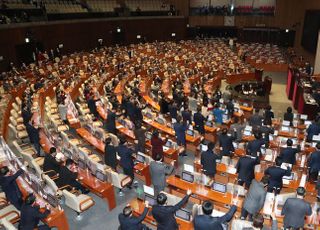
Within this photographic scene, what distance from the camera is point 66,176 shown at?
9.41 m

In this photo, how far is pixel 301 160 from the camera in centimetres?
1082

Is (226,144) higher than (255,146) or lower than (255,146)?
lower

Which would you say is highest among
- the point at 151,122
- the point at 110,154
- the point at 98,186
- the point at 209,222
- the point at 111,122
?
the point at 209,222

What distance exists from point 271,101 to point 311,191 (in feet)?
42.3

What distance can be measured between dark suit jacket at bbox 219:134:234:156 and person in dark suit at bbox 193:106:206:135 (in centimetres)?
257

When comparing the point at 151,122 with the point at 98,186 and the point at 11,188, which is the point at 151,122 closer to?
the point at 98,186

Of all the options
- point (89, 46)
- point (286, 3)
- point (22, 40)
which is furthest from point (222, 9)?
point (22, 40)

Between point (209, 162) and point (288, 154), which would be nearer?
point (209, 162)

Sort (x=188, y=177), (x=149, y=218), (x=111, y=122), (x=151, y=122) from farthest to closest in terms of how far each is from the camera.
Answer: (x=151, y=122), (x=111, y=122), (x=188, y=177), (x=149, y=218)

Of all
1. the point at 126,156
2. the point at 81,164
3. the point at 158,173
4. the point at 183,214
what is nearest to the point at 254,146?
the point at 158,173

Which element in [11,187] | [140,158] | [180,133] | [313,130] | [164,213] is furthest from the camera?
→ [180,133]

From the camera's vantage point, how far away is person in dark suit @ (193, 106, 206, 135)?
13540 mm

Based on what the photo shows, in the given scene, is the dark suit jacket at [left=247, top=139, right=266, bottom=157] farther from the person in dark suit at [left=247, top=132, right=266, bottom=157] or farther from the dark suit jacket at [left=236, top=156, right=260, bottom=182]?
the dark suit jacket at [left=236, top=156, right=260, bottom=182]

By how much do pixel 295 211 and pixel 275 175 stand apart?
59.1 inches
